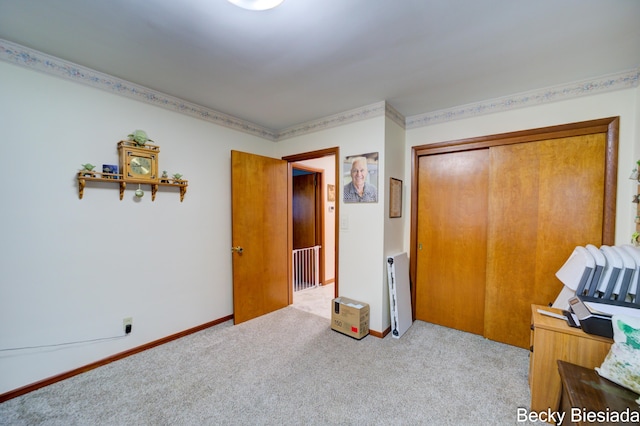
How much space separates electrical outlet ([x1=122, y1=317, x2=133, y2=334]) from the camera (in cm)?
228

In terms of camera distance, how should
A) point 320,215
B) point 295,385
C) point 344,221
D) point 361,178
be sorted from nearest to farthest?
1. point 295,385
2. point 361,178
3. point 344,221
4. point 320,215

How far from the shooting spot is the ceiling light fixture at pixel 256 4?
1285mm

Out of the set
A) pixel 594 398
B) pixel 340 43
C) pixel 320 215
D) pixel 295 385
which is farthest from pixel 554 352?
pixel 320 215

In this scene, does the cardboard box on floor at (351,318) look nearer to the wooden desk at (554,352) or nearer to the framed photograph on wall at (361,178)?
the framed photograph on wall at (361,178)

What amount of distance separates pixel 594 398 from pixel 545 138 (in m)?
2.06

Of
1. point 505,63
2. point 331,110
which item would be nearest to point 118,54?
point 331,110

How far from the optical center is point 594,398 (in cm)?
121

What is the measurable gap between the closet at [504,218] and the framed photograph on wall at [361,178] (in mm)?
634

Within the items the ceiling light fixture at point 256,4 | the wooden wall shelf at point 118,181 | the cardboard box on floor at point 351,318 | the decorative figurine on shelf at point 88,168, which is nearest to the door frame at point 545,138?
the cardboard box on floor at point 351,318

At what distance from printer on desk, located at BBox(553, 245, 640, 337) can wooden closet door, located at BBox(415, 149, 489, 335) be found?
100 cm

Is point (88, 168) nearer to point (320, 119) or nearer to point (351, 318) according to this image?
point (320, 119)

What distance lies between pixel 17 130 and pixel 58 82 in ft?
1.50

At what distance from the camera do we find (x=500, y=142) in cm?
252

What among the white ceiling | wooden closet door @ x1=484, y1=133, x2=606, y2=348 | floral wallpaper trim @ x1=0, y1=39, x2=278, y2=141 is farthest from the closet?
floral wallpaper trim @ x1=0, y1=39, x2=278, y2=141
